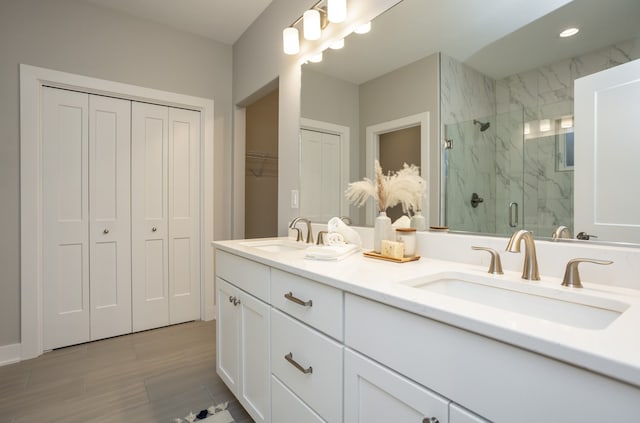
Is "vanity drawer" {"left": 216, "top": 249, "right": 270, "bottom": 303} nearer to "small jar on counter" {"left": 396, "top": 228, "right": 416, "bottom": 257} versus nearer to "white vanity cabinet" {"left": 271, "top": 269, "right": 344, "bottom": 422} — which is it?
"white vanity cabinet" {"left": 271, "top": 269, "right": 344, "bottom": 422}

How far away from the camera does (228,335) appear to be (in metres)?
1.68

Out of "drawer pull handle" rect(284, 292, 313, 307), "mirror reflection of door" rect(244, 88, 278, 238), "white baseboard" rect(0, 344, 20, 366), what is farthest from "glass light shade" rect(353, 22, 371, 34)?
"white baseboard" rect(0, 344, 20, 366)

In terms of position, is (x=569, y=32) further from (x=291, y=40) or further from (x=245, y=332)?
(x=245, y=332)

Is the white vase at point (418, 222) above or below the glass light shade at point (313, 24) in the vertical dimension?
below

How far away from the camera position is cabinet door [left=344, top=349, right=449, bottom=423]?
0.70m

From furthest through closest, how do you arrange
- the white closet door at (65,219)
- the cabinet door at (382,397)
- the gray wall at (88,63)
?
the white closet door at (65,219), the gray wall at (88,63), the cabinet door at (382,397)

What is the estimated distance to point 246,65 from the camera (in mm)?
2805

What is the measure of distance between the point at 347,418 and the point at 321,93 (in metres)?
1.67

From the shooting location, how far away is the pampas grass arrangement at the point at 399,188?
1340 mm

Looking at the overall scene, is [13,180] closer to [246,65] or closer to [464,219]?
[246,65]

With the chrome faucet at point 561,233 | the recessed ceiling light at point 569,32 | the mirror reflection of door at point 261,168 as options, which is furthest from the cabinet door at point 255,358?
the mirror reflection of door at point 261,168

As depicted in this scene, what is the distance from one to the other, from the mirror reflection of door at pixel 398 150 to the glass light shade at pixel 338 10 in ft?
2.31

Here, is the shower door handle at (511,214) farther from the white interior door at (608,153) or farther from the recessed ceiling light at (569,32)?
the recessed ceiling light at (569,32)

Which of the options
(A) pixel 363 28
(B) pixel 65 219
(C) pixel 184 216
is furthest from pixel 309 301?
(B) pixel 65 219
